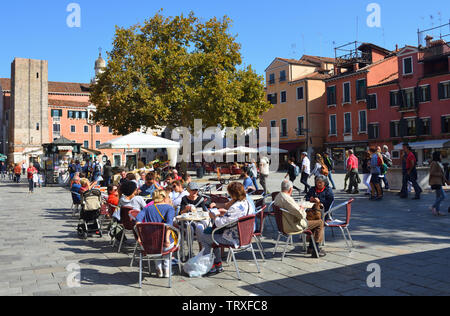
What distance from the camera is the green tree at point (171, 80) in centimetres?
2336

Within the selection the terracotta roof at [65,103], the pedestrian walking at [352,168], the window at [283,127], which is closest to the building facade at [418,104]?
the window at [283,127]

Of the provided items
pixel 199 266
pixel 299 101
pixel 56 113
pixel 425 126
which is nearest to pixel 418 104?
pixel 425 126

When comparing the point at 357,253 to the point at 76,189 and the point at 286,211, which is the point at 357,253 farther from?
the point at 76,189

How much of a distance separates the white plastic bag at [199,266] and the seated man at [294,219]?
1.35 meters

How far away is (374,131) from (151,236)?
122ft

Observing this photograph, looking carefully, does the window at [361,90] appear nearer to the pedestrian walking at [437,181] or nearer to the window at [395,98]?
the window at [395,98]

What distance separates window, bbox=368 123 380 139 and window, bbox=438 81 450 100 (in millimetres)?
6099

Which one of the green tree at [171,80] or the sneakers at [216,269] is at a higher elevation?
the green tree at [171,80]

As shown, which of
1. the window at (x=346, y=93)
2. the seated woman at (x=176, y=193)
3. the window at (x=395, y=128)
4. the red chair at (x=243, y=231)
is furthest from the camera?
the window at (x=346, y=93)

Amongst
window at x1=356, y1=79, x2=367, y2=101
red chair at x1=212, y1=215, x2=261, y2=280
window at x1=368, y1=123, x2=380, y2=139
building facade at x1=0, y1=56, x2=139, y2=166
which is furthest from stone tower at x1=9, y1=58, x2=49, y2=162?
red chair at x1=212, y1=215, x2=261, y2=280

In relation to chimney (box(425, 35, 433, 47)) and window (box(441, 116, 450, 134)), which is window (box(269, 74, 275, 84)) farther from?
window (box(441, 116, 450, 134))

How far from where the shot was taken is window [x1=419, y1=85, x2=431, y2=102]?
1385 inches
